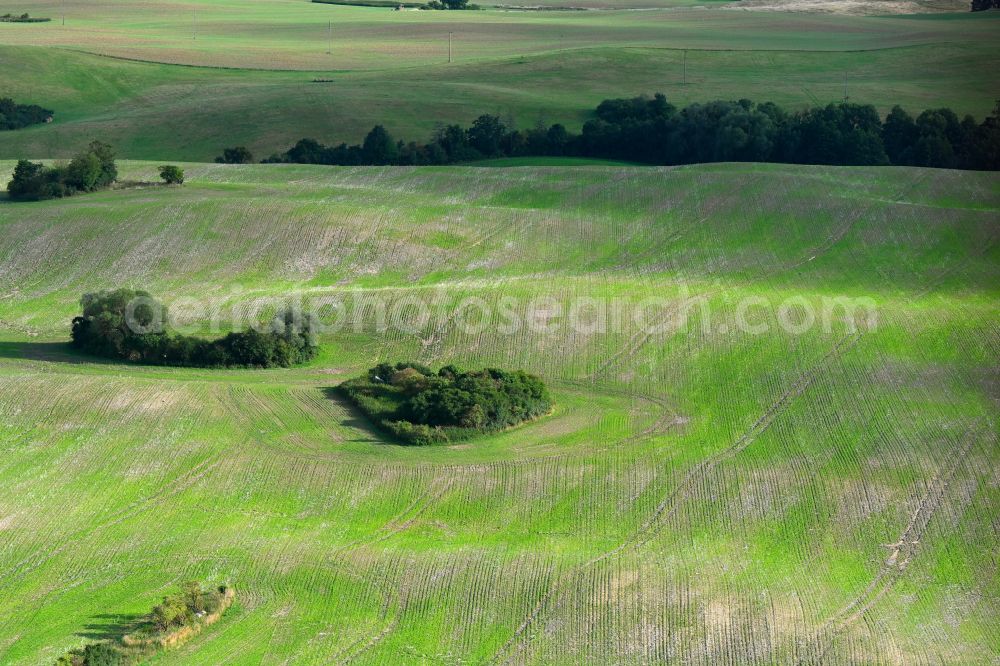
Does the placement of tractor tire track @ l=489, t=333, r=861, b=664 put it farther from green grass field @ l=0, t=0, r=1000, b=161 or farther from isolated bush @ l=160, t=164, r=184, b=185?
green grass field @ l=0, t=0, r=1000, b=161

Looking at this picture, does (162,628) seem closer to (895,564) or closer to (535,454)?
(535,454)

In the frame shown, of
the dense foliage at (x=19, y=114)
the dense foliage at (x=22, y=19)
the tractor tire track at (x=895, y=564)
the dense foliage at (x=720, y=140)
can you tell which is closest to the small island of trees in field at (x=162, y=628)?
the tractor tire track at (x=895, y=564)

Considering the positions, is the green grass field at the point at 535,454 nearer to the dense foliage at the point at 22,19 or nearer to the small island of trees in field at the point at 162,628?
the small island of trees in field at the point at 162,628

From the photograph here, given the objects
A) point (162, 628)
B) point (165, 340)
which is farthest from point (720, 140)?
point (162, 628)

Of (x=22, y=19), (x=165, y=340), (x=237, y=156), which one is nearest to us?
(x=165, y=340)

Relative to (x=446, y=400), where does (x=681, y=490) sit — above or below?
below

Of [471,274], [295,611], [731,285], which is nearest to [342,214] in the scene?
[471,274]

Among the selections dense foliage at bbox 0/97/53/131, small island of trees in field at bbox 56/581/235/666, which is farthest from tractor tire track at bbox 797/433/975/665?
dense foliage at bbox 0/97/53/131

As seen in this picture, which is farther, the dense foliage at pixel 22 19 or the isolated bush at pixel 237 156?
the dense foliage at pixel 22 19
